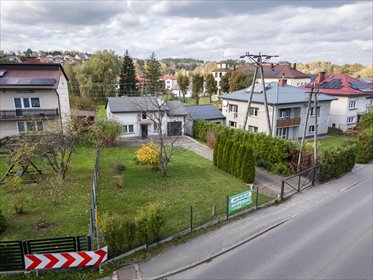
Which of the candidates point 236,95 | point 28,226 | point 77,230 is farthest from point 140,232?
point 236,95

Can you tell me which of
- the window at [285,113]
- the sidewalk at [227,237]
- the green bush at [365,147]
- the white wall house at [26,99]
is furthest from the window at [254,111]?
the white wall house at [26,99]

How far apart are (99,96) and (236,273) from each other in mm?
52043

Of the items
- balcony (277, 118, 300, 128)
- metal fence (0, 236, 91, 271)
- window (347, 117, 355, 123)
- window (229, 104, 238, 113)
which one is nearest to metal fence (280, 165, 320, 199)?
balcony (277, 118, 300, 128)

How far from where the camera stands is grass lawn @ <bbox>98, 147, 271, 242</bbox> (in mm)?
14898

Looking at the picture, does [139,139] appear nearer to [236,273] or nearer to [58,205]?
[58,205]

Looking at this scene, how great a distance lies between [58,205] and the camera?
52.0ft

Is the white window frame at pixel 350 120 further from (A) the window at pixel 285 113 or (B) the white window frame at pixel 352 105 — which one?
(A) the window at pixel 285 113

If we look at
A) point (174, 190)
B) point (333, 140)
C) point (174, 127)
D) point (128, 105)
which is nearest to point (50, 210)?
point (174, 190)

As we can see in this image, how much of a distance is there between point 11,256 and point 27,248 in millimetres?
656

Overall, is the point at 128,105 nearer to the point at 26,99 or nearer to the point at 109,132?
the point at 109,132

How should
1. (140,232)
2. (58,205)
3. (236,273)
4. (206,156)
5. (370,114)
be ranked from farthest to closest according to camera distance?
(370,114) < (206,156) < (58,205) < (140,232) < (236,273)

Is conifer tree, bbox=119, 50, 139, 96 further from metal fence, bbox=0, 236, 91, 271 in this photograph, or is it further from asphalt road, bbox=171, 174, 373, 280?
metal fence, bbox=0, 236, 91, 271

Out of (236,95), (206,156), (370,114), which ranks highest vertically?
(236,95)

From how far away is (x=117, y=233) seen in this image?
10883 millimetres
